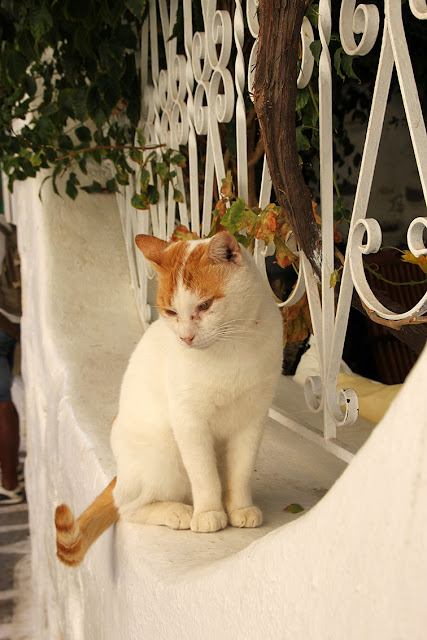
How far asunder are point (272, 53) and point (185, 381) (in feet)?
2.15

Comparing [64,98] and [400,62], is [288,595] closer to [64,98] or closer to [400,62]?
[400,62]

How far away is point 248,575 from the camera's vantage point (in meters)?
0.81

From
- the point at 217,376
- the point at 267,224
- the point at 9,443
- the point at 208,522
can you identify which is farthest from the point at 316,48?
the point at 9,443

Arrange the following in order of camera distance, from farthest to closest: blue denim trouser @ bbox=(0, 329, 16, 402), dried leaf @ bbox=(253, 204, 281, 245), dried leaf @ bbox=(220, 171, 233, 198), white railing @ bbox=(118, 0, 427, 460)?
1. blue denim trouser @ bbox=(0, 329, 16, 402)
2. dried leaf @ bbox=(220, 171, 233, 198)
3. dried leaf @ bbox=(253, 204, 281, 245)
4. white railing @ bbox=(118, 0, 427, 460)

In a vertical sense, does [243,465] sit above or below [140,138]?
below

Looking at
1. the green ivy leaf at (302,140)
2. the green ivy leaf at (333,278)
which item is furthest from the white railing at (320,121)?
the green ivy leaf at (302,140)

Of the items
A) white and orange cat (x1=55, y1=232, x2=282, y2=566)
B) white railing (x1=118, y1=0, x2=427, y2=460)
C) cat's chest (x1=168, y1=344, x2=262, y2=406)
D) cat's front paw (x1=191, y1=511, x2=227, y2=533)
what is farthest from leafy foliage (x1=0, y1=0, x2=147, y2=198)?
cat's front paw (x1=191, y1=511, x2=227, y2=533)

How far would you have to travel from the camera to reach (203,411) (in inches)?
49.8

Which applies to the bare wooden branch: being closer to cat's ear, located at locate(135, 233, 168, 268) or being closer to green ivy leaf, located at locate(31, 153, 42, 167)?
cat's ear, located at locate(135, 233, 168, 268)

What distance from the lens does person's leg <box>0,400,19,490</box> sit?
4.29 m

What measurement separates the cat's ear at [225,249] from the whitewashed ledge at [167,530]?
1.81 ft

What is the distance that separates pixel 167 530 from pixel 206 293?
518 mm

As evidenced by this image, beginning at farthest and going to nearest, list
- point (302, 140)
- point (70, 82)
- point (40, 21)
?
1. point (70, 82)
2. point (40, 21)
3. point (302, 140)

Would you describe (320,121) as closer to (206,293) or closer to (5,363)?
(206,293)
